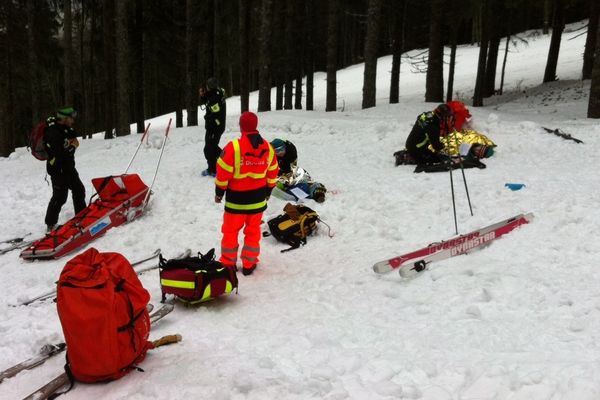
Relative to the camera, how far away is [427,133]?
360 inches

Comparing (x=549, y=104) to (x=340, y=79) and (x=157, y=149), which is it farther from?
(x=340, y=79)

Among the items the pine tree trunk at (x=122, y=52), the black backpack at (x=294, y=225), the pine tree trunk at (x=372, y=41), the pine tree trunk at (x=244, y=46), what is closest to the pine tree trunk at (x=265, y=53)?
the pine tree trunk at (x=244, y=46)

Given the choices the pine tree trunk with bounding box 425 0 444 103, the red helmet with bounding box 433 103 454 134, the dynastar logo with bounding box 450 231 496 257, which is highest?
the pine tree trunk with bounding box 425 0 444 103

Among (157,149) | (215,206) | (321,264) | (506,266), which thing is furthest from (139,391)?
(157,149)

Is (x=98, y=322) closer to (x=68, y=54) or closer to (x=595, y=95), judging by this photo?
(x=595, y=95)

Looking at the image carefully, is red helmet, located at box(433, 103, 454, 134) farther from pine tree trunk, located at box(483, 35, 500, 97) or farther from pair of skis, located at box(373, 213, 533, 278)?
pine tree trunk, located at box(483, 35, 500, 97)

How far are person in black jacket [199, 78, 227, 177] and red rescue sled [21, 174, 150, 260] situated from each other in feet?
6.16

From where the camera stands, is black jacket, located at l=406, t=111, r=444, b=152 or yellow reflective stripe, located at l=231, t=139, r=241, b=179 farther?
black jacket, located at l=406, t=111, r=444, b=152

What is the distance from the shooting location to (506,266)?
478cm

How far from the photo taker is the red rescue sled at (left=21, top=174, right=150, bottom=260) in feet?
22.3

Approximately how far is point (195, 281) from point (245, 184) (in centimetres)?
140

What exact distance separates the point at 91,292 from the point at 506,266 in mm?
3944

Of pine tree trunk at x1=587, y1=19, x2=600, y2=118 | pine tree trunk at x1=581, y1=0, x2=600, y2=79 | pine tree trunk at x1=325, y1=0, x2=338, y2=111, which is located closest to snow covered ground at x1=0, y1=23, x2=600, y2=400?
pine tree trunk at x1=587, y1=19, x2=600, y2=118

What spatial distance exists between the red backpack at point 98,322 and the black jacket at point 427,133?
23.4 feet
